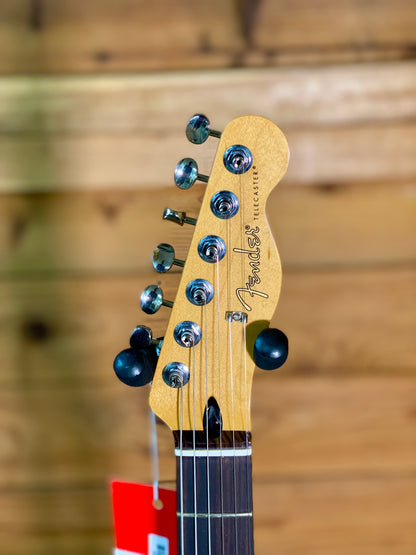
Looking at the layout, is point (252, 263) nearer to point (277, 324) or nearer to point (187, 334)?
point (187, 334)

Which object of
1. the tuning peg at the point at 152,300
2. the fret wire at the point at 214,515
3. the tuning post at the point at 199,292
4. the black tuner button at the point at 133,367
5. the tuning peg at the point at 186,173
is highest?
the tuning peg at the point at 186,173

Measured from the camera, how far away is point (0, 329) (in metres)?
0.88

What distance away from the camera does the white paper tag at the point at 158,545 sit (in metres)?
0.64

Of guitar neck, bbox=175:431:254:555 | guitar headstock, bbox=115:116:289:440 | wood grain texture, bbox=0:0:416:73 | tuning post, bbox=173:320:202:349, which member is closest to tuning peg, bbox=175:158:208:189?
guitar headstock, bbox=115:116:289:440

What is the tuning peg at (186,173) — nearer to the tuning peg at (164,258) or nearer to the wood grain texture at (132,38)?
the tuning peg at (164,258)

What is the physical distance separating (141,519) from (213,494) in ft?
0.31

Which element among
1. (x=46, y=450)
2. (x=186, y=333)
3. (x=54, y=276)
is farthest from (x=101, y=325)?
(x=186, y=333)

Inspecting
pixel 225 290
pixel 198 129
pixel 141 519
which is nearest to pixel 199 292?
pixel 225 290

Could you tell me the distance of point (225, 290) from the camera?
60 cm

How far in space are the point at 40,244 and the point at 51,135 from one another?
0.17 m

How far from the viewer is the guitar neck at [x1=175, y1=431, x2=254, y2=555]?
0.61m

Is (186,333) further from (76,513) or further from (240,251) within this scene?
(76,513)

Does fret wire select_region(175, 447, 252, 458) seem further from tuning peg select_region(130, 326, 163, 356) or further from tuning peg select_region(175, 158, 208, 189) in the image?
tuning peg select_region(175, 158, 208, 189)

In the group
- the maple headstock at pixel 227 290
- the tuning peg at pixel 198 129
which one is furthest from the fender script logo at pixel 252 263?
the tuning peg at pixel 198 129
